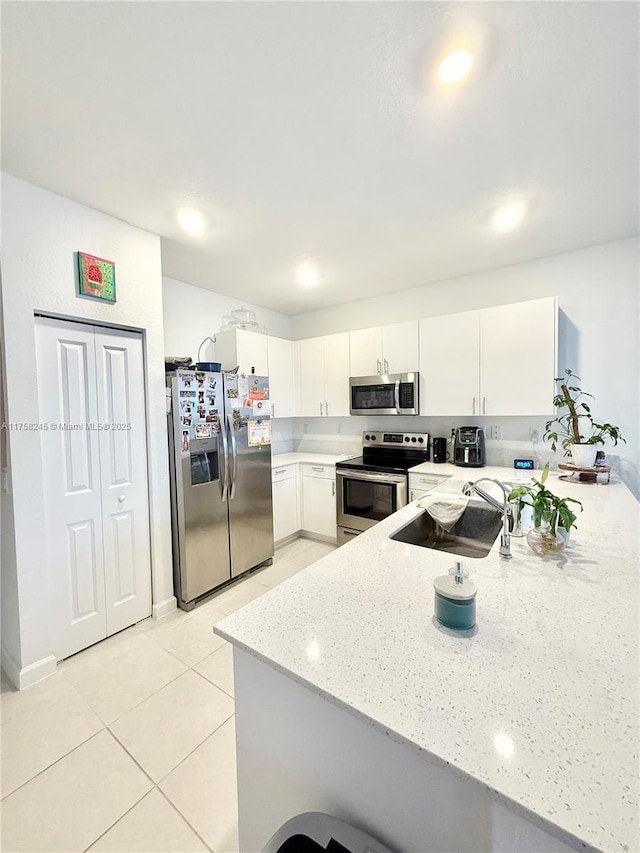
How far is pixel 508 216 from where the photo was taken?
89.6 inches

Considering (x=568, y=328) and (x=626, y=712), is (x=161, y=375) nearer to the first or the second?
(x=626, y=712)

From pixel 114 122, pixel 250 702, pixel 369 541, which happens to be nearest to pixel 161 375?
pixel 114 122

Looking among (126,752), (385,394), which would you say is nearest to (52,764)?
(126,752)

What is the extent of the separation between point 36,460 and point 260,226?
1.97 metres

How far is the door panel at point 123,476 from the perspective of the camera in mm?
2205

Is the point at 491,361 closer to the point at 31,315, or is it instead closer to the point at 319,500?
the point at 319,500

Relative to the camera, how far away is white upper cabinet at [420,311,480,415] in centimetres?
299

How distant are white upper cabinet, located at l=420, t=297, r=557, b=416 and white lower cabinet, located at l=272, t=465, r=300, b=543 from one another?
1531mm

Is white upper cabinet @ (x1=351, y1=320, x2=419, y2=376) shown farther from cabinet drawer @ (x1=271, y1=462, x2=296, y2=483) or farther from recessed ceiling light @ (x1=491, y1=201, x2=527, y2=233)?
cabinet drawer @ (x1=271, y1=462, x2=296, y2=483)

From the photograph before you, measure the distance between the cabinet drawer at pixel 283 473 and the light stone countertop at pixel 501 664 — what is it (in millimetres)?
2239

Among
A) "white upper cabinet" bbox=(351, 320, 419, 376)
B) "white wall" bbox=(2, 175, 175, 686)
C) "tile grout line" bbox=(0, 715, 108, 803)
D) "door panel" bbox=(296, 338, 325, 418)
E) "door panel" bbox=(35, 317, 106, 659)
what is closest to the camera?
"tile grout line" bbox=(0, 715, 108, 803)

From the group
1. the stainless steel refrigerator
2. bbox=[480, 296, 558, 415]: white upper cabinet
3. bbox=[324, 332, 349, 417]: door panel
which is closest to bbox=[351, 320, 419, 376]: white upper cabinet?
bbox=[324, 332, 349, 417]: door panel

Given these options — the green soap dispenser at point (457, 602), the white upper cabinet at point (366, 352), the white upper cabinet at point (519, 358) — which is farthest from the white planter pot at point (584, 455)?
the green soap dispenser at point (457, 602)

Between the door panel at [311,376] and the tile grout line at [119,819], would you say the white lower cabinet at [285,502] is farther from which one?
the tile grout line at [119,819]
